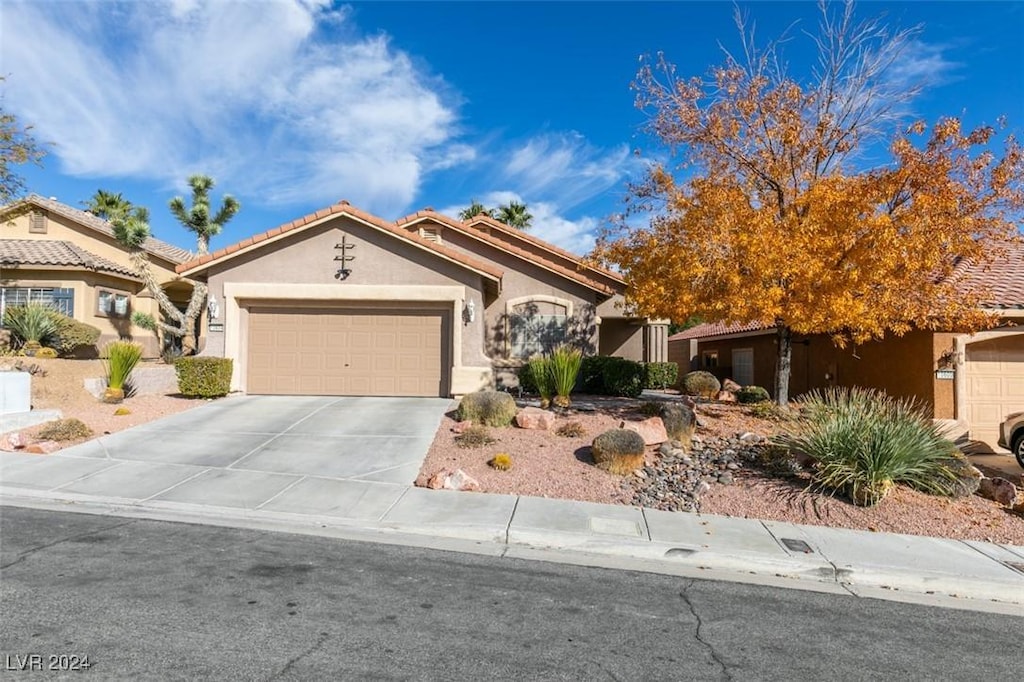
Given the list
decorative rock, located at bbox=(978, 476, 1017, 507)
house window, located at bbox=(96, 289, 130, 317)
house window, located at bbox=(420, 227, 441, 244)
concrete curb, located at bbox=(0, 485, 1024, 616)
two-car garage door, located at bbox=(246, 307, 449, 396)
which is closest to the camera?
concrete curb, located at bbox=(0, 485, 1024, 616)

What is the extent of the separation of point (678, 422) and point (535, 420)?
2544 millimetres

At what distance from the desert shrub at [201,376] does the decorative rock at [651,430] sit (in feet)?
30.7

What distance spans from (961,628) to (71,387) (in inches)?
637

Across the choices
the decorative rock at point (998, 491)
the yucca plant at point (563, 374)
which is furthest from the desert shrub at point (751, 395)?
the decorative rock at point (998, 491)

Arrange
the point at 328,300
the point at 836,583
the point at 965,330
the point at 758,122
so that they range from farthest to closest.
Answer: the point at 328,300 → the point at 965,330 → the point at 758,122 → the point at 836,583

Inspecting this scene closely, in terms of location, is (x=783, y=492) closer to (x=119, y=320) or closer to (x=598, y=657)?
(x=598, y=657)

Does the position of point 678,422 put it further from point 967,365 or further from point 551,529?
point 967,365

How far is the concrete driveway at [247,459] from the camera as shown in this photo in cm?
825

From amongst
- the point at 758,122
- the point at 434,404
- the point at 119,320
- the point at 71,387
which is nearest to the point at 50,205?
the point at 119,320

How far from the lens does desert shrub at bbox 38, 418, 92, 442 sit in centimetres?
1039

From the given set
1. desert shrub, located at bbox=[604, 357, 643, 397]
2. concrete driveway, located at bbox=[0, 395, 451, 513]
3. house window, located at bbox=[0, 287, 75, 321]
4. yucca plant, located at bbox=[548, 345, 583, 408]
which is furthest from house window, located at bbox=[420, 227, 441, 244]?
house window, located at bbox=[0, 287, 75, 321]

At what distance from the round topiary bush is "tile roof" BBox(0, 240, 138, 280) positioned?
18.9 m

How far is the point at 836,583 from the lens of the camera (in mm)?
6004

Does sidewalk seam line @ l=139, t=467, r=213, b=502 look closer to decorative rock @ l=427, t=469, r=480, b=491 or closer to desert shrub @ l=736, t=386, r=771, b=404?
decorative rock @ l=427, t=469, r=480, b=491
